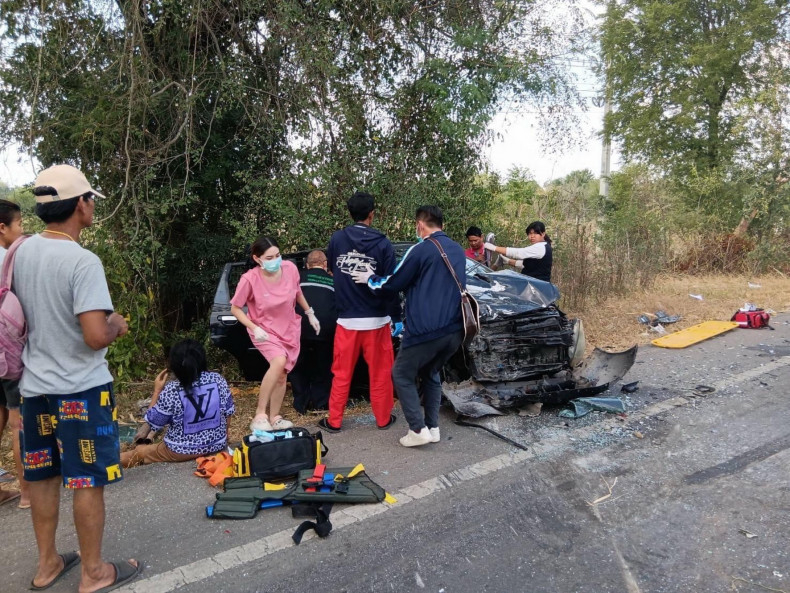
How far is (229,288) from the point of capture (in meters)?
5.77

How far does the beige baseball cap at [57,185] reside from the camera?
2547mm

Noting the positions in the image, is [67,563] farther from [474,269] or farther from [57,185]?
[474,269]

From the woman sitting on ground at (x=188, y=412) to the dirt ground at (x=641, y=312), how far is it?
25.5 inches

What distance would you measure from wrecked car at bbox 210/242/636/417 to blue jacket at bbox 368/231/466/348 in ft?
3.11

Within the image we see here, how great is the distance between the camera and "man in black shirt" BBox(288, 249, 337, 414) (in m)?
5.27

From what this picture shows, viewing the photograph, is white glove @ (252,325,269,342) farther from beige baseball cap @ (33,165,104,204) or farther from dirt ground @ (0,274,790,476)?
beige baseball cap @ (33,165,104,204)

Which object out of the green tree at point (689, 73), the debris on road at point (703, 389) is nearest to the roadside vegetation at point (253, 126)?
the debris on road at point (703, 389)

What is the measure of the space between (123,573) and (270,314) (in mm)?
2321

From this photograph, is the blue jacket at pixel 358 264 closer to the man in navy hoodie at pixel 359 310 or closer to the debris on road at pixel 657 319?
the man in navy hoodie at pixel 359 310

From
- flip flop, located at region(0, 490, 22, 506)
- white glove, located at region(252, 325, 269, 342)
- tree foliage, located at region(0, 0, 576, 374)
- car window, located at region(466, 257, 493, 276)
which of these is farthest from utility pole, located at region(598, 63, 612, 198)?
flip flop, located at region(0, 490, 22, 506)

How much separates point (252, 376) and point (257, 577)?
2887 millimetres

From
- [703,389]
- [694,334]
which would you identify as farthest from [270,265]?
[694,334]

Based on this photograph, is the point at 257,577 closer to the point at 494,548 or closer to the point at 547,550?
the point at 494,548

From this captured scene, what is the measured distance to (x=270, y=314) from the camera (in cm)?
479
